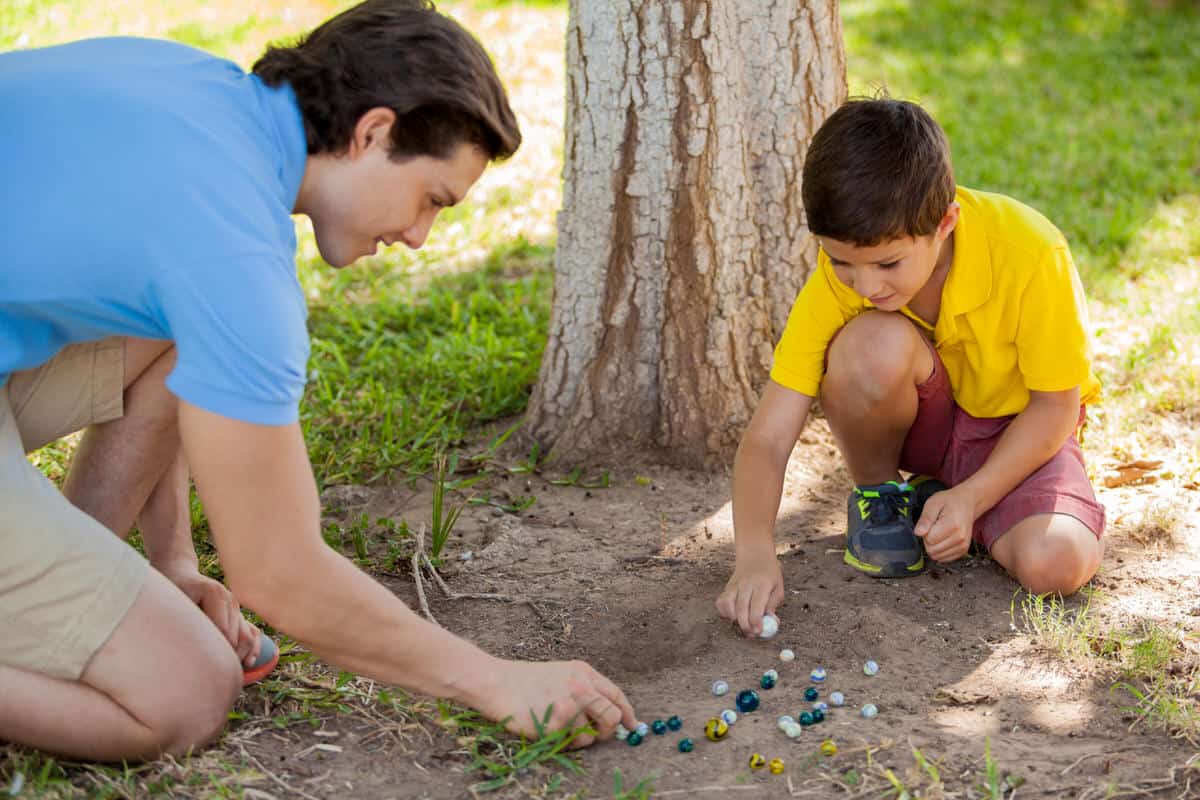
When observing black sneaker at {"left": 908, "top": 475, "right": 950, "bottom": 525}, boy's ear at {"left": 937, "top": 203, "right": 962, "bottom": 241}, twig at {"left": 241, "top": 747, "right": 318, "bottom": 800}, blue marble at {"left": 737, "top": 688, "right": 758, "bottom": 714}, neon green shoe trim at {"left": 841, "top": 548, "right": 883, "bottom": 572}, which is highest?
boy's ear at {"left": 937, "top": 203, "right": 962, "bottom": 241}

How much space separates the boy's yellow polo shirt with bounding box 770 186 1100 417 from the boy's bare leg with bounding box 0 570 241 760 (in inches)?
57.8

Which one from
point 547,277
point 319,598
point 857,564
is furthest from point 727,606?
point 547,277

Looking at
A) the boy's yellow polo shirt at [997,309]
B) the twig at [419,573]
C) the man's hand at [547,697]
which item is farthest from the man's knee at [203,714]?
the boy's yellow polo shirt at [997,309]

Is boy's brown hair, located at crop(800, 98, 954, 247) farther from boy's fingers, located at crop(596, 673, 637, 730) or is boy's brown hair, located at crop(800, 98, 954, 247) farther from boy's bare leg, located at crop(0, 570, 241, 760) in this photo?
boy's bare leg, located at crop(0, 570, 241, 760)

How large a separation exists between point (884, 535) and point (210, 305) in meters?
1.75

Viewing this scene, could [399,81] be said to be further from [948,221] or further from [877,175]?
[948,221]

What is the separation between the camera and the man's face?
6.98 ft

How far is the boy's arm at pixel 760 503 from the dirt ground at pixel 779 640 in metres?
0.09

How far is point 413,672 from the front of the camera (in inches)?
88.0

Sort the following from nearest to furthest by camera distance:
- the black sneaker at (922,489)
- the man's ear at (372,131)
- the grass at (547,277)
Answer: the man's ear at (372,131), the grass at (547,277), the black sneaker at (922,489)

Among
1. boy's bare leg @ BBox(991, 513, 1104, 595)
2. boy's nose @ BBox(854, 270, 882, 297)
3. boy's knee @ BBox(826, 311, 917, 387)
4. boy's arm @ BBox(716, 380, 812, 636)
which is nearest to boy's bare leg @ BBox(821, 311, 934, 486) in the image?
boy's knee @ BBox(826, 311, 917, 387)

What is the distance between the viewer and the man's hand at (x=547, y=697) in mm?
2283

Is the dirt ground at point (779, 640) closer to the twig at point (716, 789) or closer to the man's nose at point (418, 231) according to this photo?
the twig at point (716, 789)

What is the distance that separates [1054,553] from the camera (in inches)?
112
